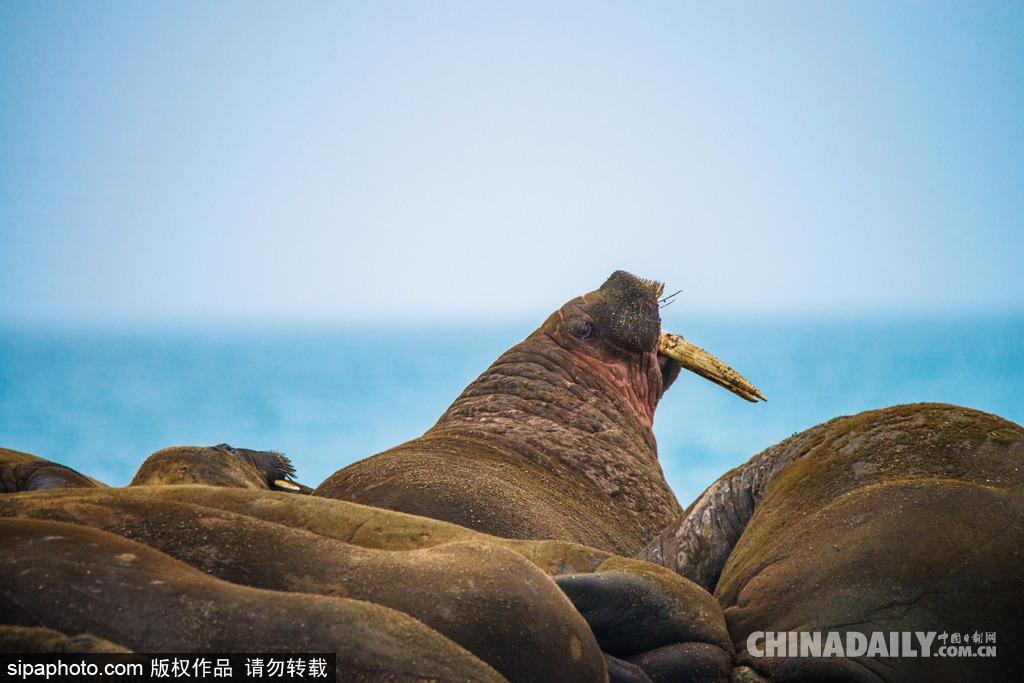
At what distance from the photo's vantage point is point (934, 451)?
3.70 m

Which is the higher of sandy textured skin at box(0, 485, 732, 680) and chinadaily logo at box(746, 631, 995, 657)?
sandy textured skin at box(0, 485, 732, 680)

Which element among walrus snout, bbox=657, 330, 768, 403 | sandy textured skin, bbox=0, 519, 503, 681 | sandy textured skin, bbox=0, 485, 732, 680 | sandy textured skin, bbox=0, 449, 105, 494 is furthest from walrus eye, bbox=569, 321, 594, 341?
sandy textured skin, bbox=0, 519, 503, 681

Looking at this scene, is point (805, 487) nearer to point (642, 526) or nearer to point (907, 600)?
point (907, 600)

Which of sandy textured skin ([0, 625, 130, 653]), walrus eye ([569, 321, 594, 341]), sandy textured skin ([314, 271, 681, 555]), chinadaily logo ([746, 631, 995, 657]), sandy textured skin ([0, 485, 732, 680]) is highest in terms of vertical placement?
walrus eye ([569, 321, 594, 341])

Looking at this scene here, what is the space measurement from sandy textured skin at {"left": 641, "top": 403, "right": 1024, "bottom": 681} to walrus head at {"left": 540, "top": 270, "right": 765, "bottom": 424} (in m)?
3.22

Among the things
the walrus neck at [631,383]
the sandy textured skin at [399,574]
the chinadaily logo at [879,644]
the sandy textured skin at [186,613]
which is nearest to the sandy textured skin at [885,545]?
the chinadaily logo at [879,644]

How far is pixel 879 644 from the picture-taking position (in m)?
2.87

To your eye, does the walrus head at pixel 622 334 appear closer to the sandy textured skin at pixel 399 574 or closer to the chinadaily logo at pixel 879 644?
the chinadaily logo at pixel 879 644

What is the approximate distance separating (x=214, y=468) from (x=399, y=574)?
4.96 metres

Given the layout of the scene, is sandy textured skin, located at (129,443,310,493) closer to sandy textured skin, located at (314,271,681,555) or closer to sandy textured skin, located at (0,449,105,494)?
sandy textured skin, located at (0,449,105,494)

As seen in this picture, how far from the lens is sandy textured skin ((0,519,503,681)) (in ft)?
6.18

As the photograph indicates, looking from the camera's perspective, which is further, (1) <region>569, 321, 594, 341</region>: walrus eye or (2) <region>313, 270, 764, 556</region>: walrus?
(1) <region>569, 321, 594, 341</region>: walrus eye

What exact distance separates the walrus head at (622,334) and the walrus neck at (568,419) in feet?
0.29

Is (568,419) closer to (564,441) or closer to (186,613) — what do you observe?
(564,441)
